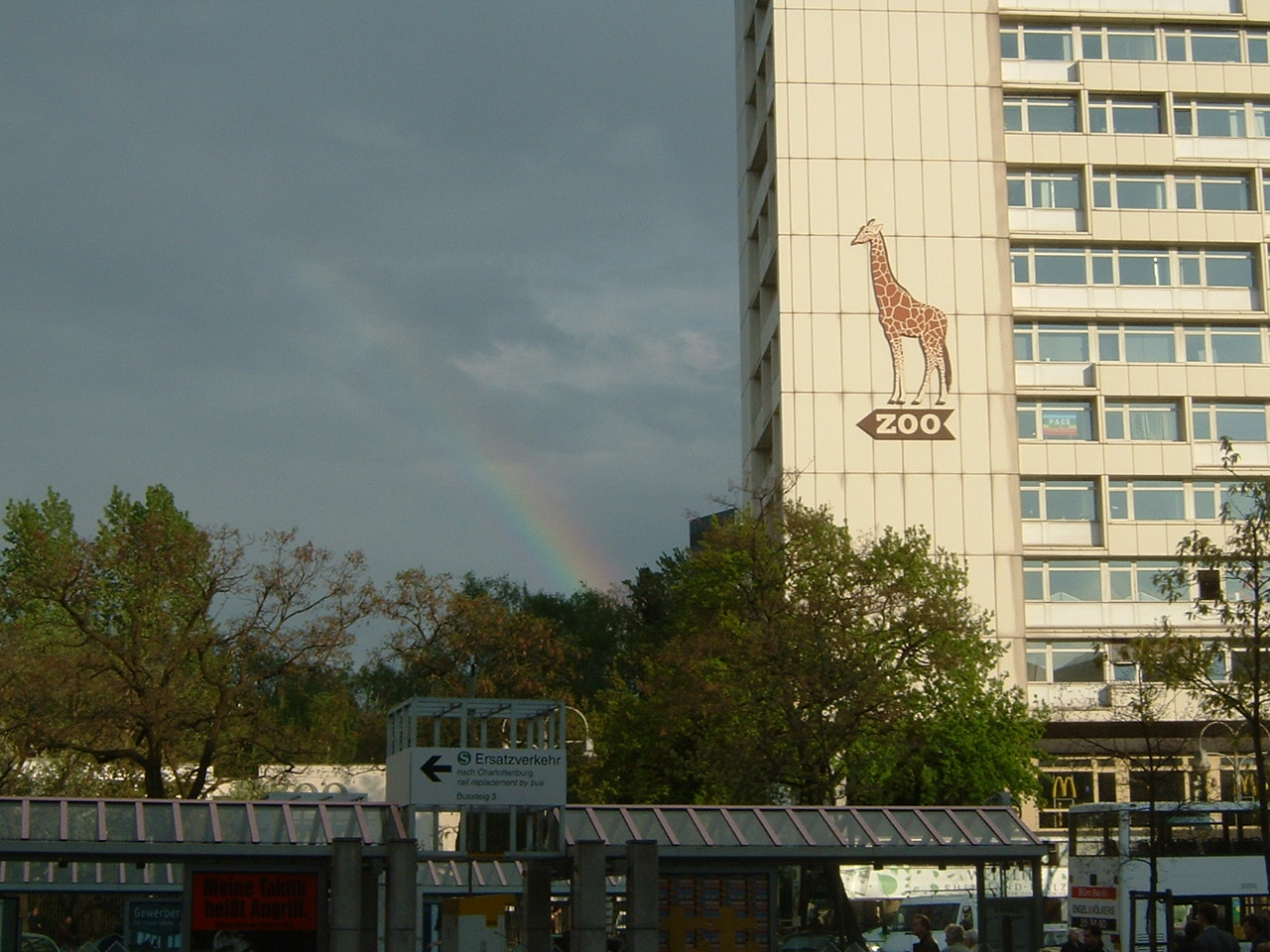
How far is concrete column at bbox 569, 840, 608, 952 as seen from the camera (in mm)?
25578

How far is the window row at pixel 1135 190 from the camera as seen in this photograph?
70.7m

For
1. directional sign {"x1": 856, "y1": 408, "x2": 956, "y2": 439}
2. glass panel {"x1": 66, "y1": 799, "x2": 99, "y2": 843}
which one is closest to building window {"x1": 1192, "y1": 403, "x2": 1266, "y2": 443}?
directional sign {"x1": 856, "y1": 408, "x2": 956, "y2": 439}

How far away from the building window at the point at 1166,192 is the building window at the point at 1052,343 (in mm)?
5533

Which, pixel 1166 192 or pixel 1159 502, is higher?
pixel 1166 192

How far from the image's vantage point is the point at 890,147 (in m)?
69.9

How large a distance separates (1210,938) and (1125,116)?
59568mm

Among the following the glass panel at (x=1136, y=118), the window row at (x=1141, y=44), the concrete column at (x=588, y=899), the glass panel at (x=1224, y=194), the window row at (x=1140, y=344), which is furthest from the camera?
the window row at (x=1141, y=44)

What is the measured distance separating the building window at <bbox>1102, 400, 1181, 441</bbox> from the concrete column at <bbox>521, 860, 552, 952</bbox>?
47.2 m

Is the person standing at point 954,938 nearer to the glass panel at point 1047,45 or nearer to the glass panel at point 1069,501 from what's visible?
the glass panel at point 1069,501

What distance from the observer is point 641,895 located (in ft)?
84.6

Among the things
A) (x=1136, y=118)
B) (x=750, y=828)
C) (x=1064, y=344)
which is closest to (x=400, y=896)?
(x=750, y=828)

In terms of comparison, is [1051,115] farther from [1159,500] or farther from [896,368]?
[1159,500]

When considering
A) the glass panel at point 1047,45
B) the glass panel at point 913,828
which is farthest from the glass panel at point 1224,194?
the glass panel at point 913,828

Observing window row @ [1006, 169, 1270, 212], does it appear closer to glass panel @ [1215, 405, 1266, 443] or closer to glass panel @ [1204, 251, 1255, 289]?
glass panel @ [1204, 251, 1255, 289]
